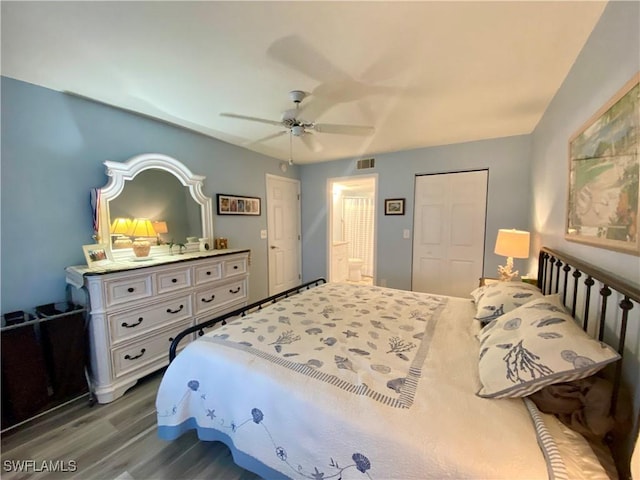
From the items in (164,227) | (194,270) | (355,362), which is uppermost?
(164,227)

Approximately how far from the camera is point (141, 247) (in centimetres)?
257

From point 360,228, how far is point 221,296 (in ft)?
14.6

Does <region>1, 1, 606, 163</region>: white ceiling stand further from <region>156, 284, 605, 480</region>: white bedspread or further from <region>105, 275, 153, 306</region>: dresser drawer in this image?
<region>156, 284, 605, 480</region>: white bedspread

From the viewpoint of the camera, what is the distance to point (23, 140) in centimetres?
195

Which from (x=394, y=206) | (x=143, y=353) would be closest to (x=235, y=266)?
(x=143, y=353)

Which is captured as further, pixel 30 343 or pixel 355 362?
pixel 30 343

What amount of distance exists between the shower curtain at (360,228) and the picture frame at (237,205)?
305 centimetres

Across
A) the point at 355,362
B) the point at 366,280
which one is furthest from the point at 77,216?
the point at 366,280

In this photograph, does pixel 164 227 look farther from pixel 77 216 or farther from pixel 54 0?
pixel 54 0

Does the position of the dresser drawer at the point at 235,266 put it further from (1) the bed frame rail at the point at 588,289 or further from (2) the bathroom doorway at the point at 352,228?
(1) the bed frame rail at the point at 588,289

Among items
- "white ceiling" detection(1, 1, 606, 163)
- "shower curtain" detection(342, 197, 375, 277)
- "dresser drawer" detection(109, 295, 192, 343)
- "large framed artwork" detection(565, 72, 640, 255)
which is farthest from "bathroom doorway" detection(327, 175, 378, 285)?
"large framed artwork" detection(565, 72, 640, 255)

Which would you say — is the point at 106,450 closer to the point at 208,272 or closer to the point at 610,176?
the point at 208,272

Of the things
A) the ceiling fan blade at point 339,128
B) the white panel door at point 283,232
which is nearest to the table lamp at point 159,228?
the white panel door at point 283,232

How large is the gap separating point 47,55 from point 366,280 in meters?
5.91
